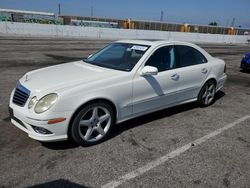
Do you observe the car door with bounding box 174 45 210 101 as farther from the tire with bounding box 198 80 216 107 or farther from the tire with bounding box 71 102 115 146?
the tire with bounding box 71 102 115 146

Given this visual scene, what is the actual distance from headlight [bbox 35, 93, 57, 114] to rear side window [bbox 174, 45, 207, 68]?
2.55 m

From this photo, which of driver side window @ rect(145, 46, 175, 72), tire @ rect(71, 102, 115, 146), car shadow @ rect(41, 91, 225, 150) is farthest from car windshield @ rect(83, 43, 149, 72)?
car shadow @ rect(41, 91, 225, 150)

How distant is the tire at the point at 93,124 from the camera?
11.8 feet

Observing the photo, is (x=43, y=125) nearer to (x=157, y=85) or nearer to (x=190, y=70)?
(x=157, y=85)

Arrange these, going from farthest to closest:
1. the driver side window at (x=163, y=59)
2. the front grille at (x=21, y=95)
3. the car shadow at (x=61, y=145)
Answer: the driver side window at (x=163, y=59) < the car shadow at (x=61, y=145) < the front grille at (x=21, y=95)

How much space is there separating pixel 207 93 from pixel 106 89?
9.88 ft

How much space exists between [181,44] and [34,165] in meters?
3.59

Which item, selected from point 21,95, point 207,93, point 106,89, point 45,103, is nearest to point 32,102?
point 45,103

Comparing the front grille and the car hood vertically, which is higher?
the car hood

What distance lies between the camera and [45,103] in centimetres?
339

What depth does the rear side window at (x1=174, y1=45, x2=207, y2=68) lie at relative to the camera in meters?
4.96

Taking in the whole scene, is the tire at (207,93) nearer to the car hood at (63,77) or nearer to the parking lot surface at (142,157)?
the parking lot surface at (142,157)

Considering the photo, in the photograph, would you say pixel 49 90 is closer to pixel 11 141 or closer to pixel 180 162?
pixel 11 141

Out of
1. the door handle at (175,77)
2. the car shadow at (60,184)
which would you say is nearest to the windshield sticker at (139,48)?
the door handle at (175,77)
